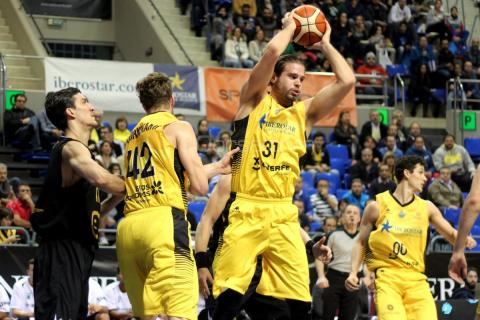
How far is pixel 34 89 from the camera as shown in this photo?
76.2 feet

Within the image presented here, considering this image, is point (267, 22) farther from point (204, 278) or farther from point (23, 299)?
point (204, 278)

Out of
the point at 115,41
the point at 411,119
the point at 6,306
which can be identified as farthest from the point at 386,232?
the point at 115,41

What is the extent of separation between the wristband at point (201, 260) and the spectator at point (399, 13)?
19755 millimetres

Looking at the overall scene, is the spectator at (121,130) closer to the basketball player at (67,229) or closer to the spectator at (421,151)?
the spectator at (421,151)

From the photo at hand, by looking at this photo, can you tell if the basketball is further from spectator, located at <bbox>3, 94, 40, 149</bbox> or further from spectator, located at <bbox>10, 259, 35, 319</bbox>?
spectator, located at <bbox>3, 94, 40, 149</bbox>

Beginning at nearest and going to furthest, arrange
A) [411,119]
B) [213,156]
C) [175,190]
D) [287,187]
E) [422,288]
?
[175,190] → [287,187] → [422,288] → [213,156] → [411,119]

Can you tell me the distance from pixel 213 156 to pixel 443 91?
8.90 meters

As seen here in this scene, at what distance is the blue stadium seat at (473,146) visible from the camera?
79.7ft

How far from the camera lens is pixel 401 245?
450 inches

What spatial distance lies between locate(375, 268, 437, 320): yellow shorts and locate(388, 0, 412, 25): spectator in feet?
56.3

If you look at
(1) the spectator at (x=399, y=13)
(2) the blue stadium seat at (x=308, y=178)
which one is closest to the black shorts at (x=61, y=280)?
(2) the blue stadium seat at (x=308, y=178)

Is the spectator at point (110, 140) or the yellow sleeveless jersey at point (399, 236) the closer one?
the yellow sleeveless jersey at point (399, 236)

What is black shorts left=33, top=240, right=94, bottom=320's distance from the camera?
319 inches

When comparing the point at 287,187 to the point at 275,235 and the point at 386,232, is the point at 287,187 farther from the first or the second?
the point at 386,232
